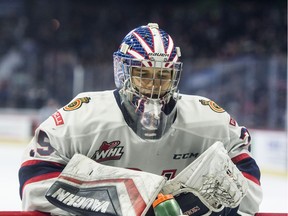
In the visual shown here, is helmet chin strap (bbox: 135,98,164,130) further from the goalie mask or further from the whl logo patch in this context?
the whl logo patch

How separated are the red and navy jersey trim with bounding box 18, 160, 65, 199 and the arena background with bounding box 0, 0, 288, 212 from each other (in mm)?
2174

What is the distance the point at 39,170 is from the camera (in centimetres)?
219

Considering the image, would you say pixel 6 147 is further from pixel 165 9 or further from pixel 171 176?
pixel 171 176

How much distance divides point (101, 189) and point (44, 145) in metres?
0.27

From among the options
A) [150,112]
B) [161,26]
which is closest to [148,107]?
[150,112]

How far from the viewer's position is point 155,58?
2260mm

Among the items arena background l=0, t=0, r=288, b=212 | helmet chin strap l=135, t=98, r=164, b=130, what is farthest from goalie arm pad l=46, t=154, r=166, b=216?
arena background l=0, t=0, r=288, b=212

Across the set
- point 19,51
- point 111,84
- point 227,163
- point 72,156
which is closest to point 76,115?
point 72,156

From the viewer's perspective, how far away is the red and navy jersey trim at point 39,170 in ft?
7.16

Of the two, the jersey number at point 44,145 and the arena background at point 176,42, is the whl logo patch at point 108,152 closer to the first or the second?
the jersey number at point 44,145

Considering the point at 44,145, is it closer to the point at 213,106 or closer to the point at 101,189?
the point at 101,189

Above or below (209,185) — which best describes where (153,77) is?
above

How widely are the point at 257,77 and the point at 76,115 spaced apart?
21.2 feet

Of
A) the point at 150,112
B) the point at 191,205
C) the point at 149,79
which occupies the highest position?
the point at 149,79
